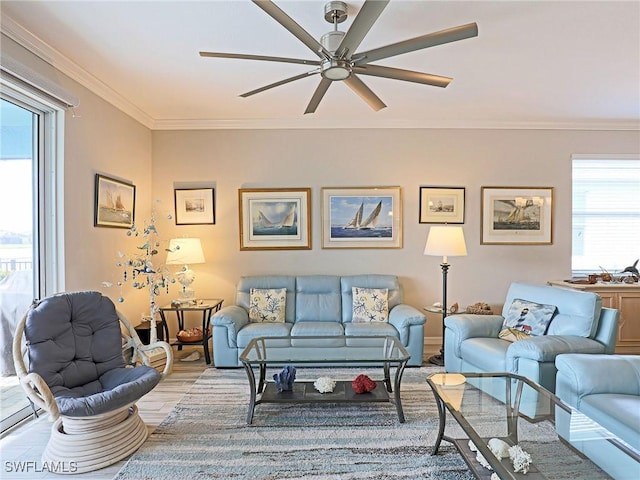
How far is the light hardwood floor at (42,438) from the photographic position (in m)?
2.11

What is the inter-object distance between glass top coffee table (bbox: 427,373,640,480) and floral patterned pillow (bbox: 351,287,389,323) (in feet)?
5.37

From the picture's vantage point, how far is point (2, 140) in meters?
2.61

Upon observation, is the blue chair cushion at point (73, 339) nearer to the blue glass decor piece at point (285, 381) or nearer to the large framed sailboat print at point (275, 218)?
the blue glass decor piece at point (285, 381)

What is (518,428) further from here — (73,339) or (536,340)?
(73,339)

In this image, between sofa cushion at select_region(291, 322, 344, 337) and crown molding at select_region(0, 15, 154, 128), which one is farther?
sofa cushion at select_region(291, 322, 344, 337)

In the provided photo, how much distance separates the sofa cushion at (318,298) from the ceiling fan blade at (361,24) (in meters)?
2.72

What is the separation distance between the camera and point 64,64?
9.59ft

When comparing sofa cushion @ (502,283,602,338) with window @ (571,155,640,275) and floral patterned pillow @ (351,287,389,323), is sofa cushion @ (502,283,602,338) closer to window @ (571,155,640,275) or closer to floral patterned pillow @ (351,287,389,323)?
floral patterned pillow @ (351,287,389,323)

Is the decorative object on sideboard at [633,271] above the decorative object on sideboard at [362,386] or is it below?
above

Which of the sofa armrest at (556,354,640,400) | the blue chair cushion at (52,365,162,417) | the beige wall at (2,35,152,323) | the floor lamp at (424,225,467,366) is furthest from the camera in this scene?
the floor lamp at (424,225,467,366)

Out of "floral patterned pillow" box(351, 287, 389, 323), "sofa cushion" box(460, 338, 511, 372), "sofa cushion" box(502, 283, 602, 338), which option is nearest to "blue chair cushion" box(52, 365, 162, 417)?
"floral patterned pillow" box(351, 287, 389, 323)

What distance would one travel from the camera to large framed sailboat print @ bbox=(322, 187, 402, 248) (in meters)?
4.52

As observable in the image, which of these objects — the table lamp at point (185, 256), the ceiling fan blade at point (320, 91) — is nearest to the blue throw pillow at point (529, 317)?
the ceiling fan blade at point (320, 91)

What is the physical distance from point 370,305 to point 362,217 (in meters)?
1.09
